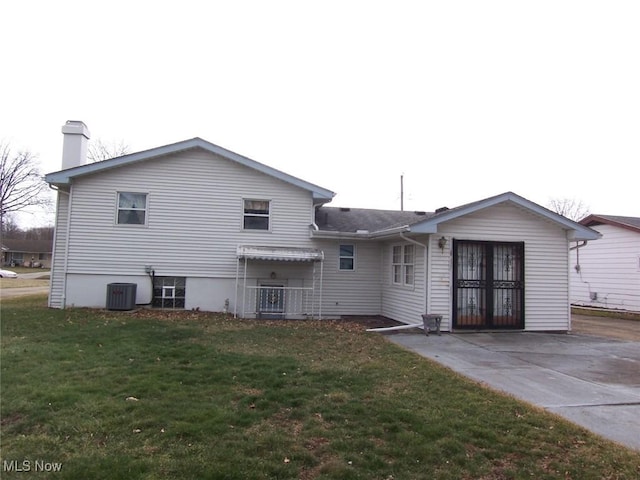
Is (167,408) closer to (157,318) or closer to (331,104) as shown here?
(157,318)

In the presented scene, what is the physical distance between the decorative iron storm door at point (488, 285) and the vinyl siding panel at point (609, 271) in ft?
20.4

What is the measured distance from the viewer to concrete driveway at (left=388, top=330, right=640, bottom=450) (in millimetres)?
4695

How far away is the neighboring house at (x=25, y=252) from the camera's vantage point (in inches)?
2408

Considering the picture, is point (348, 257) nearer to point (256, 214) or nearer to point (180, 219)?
point (256, 214)

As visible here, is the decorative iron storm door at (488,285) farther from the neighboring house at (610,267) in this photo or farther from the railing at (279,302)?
the neighboring house at (610,267)

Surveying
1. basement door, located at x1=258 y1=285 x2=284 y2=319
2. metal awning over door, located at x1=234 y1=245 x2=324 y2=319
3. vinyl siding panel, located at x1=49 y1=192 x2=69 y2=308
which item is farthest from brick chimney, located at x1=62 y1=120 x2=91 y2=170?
basement door, located at x1=258 y1=285 x2=284 y2=319

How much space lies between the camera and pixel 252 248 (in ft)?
41.5

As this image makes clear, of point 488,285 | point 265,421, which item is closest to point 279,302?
point 488,285

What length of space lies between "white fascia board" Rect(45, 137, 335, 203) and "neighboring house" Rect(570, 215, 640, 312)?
9922 mm

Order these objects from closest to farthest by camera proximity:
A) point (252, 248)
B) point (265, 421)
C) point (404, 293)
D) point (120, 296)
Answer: point (265, 421) → point (404, 293) → point (120, 296) → point (252, 248)

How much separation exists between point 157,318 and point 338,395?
747 centimetres

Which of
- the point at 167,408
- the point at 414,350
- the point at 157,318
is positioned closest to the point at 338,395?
the point at 167,408

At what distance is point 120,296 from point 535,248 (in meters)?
11.3

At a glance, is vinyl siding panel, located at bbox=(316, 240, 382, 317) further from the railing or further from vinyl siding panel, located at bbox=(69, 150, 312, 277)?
vinyl siding panel, located at bbox=(69, 150, 312, 277)
